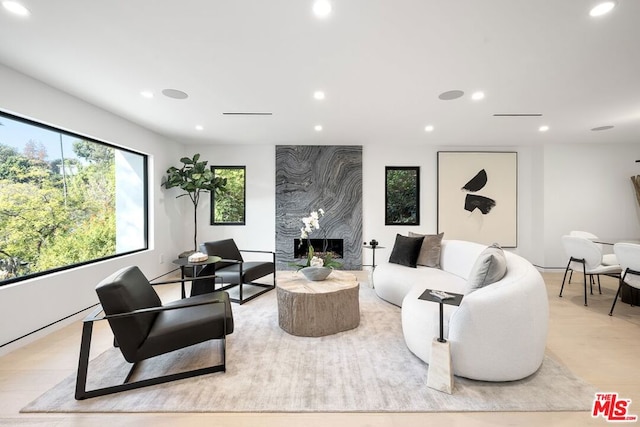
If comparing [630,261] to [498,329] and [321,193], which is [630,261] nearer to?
[498,329]

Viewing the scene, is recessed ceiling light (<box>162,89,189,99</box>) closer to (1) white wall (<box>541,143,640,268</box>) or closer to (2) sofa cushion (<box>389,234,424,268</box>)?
(2) sofa cushion (<box>389,234,424,268</box>)

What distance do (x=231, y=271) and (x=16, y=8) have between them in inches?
120

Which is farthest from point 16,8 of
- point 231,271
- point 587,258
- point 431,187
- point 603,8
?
point 587,258

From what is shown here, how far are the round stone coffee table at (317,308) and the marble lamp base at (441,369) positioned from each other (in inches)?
39.5

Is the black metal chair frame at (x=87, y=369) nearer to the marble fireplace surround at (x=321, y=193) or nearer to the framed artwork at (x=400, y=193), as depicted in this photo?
the marble fireplace surround at (x=321, y=193)

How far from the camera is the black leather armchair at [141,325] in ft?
5.92

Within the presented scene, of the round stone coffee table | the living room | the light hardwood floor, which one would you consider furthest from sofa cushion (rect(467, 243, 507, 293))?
the living room

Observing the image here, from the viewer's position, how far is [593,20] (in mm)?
1793

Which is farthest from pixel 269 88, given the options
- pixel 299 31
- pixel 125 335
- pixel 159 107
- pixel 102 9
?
pixel 125 335

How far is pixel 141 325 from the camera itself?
6.37ft

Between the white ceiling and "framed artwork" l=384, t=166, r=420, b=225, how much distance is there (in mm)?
1866

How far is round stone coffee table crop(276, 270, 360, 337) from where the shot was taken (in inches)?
104

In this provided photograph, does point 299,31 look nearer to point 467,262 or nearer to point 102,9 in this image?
point 102,9

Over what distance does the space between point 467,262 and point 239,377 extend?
9.34ft
